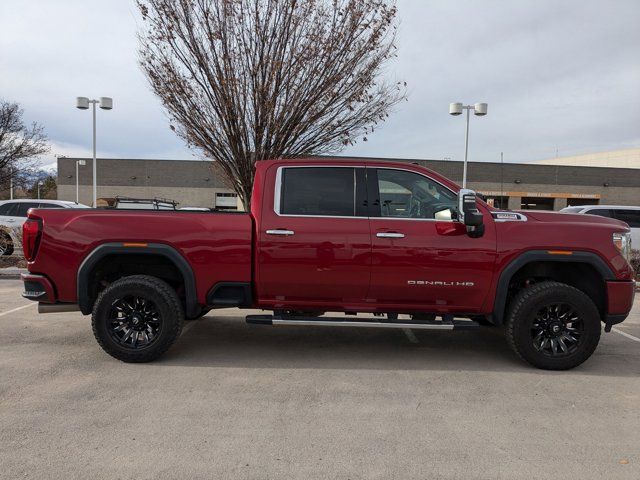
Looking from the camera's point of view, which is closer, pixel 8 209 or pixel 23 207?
pixel 8 209

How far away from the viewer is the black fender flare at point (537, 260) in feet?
15.2

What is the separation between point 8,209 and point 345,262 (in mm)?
13026

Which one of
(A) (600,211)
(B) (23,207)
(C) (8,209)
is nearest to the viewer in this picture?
(C) (8,209)

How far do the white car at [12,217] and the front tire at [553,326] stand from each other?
42.5 feet

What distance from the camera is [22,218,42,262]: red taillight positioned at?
15.2ft

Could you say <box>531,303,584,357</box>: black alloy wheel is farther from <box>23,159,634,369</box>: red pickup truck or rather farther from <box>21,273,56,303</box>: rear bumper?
<box>21,273,56,303</box>: rear bumper

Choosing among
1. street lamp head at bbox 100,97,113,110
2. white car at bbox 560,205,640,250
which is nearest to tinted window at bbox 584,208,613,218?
white car at bbox 560,205,640,250

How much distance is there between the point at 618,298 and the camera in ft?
15.4

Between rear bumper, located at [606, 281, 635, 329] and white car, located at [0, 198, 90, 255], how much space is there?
1364 centimetres

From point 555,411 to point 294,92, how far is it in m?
7.97

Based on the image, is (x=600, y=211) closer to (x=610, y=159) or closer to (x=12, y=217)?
(x=12, y=217)

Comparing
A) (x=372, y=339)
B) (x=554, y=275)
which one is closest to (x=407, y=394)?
(x=372, y=339)

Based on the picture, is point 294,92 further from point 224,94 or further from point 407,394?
point 407,394

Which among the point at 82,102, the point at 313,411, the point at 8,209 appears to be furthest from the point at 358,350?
the point at 82,102
